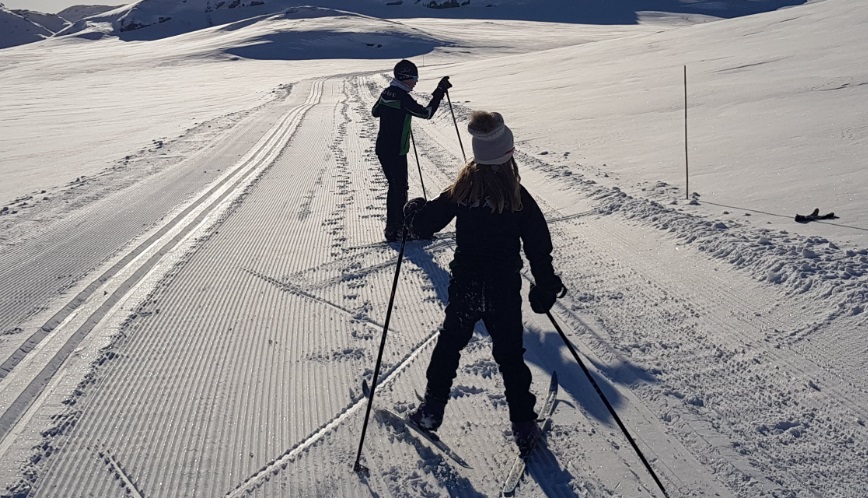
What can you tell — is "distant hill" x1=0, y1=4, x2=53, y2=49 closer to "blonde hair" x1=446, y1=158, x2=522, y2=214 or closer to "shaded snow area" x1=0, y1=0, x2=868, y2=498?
"shaded snow area" x1=0, y1=0, x2=868, y2=498

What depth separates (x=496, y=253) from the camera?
318 centimetres

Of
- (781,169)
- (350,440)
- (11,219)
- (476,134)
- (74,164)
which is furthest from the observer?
(74,164)

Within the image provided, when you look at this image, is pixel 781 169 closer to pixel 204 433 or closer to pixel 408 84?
pixel 408 84

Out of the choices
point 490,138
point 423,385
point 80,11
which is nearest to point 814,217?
point 423,385

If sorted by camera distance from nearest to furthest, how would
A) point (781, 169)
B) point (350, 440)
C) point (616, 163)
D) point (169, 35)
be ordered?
point (350, 440) < point (781, 169) < point (616, 163) < point (169, 35)

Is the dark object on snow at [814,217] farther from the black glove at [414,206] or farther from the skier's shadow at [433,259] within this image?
the black glove at [414,206]

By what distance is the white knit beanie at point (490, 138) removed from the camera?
3.07 metres

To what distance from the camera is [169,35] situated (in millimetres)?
80250

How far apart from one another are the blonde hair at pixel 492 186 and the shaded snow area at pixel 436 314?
2.42 ft

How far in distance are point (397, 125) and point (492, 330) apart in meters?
3.85

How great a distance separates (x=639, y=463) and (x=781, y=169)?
18.1 ft

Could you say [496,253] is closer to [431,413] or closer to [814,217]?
[431,413]

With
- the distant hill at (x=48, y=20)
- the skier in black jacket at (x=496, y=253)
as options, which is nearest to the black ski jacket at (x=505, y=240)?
the skier in black jacket at (x=496, y=253)

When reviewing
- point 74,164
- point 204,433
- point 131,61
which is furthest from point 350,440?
point 131,61
